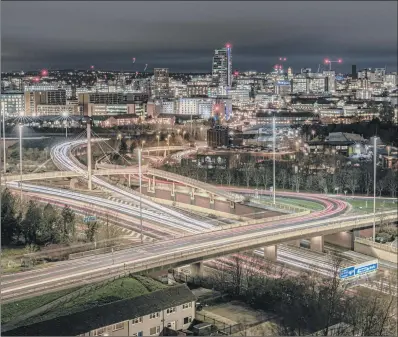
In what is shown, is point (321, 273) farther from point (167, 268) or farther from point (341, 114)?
point (341, 114)

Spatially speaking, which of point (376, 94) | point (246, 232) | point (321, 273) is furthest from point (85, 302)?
point (376, 94)

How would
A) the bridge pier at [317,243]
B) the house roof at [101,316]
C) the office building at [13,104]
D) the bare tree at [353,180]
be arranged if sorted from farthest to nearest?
the office building at [13,104]
the bare tree at [353,180]
the bridge pier at [317,243]
the house roof at [101,316]

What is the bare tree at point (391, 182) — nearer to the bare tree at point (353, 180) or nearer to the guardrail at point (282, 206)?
the bare tree at point (353, 180)

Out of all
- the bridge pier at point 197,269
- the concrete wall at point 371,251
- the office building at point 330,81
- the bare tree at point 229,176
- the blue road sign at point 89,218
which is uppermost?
the office building at point 330,81

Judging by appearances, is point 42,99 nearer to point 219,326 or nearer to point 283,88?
point 219,326

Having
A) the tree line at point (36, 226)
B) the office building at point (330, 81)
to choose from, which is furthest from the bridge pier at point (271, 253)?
the office building at point (330, 81)

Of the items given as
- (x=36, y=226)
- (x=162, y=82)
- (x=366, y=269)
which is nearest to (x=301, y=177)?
(x=366, y=269)

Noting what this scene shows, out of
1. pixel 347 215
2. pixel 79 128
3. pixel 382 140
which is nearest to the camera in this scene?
pixel 347 215

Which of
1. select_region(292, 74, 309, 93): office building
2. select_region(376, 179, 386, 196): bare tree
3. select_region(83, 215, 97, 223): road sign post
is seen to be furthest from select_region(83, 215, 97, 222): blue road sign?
select_region(292, 74, 309, 93): office building
